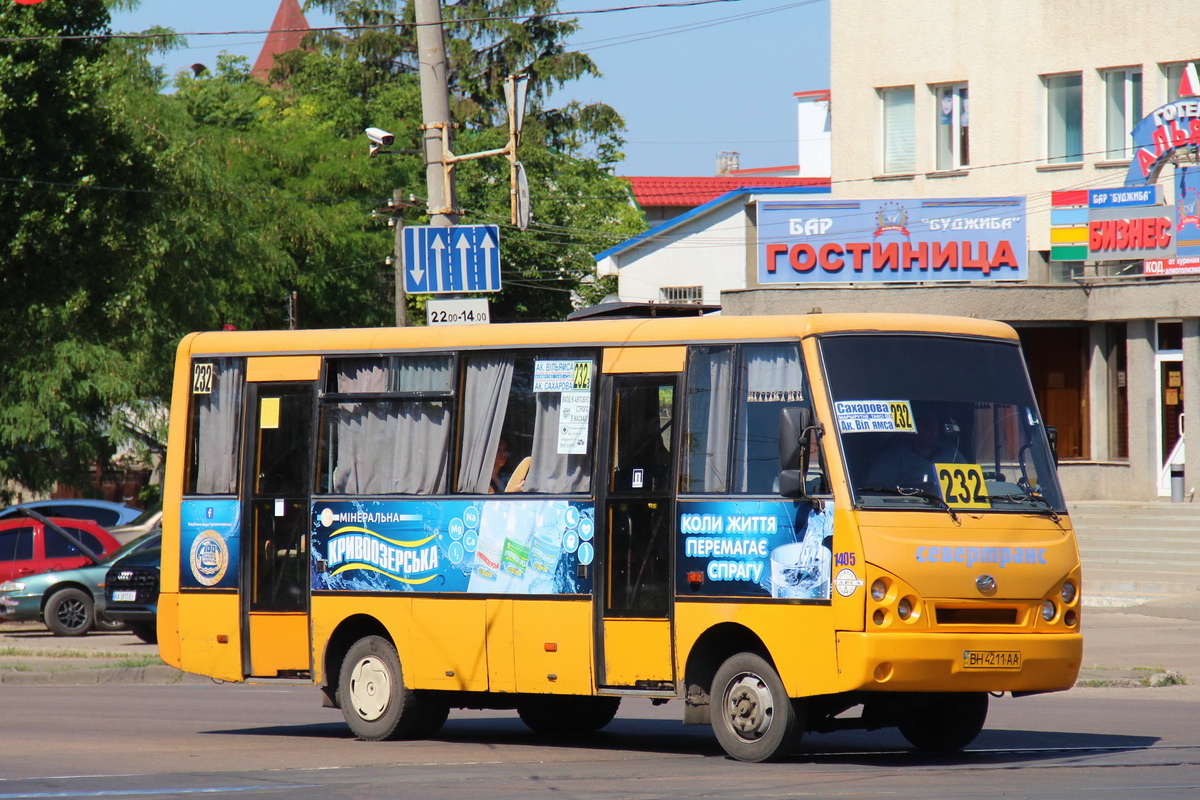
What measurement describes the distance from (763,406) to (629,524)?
1190mm

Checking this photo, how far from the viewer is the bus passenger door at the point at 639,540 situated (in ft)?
36.2

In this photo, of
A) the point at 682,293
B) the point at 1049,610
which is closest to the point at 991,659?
the point at 1049,610

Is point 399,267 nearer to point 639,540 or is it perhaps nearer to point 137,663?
point 137,663

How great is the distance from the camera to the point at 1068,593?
10781 mm

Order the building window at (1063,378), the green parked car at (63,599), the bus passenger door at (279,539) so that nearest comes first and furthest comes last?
the bus passenger door at (279,539)
the green parked car at (63,599)
the building window at (1063,378)

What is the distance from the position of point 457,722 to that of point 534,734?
1475 millimetres

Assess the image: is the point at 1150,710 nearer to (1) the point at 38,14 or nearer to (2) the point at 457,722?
(2) the point at 457,722

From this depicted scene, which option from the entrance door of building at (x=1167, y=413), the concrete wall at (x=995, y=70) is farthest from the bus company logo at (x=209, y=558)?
the concrete wall at (x=995, y=70)

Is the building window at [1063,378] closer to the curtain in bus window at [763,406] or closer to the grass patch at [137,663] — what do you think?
the grass patch at [137,663]

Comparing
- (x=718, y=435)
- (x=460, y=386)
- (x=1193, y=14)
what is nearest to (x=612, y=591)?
(x=718, y=435)

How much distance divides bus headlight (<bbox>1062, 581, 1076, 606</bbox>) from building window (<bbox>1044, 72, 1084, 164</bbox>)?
27.1 meters

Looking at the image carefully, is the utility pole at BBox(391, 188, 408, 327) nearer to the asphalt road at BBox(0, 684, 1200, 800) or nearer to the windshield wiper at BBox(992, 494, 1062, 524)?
the asphalt road at BBox(0, 684, 1200, 800)

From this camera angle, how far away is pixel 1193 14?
34.4 metres

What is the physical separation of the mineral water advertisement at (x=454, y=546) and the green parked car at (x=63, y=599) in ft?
44.2
